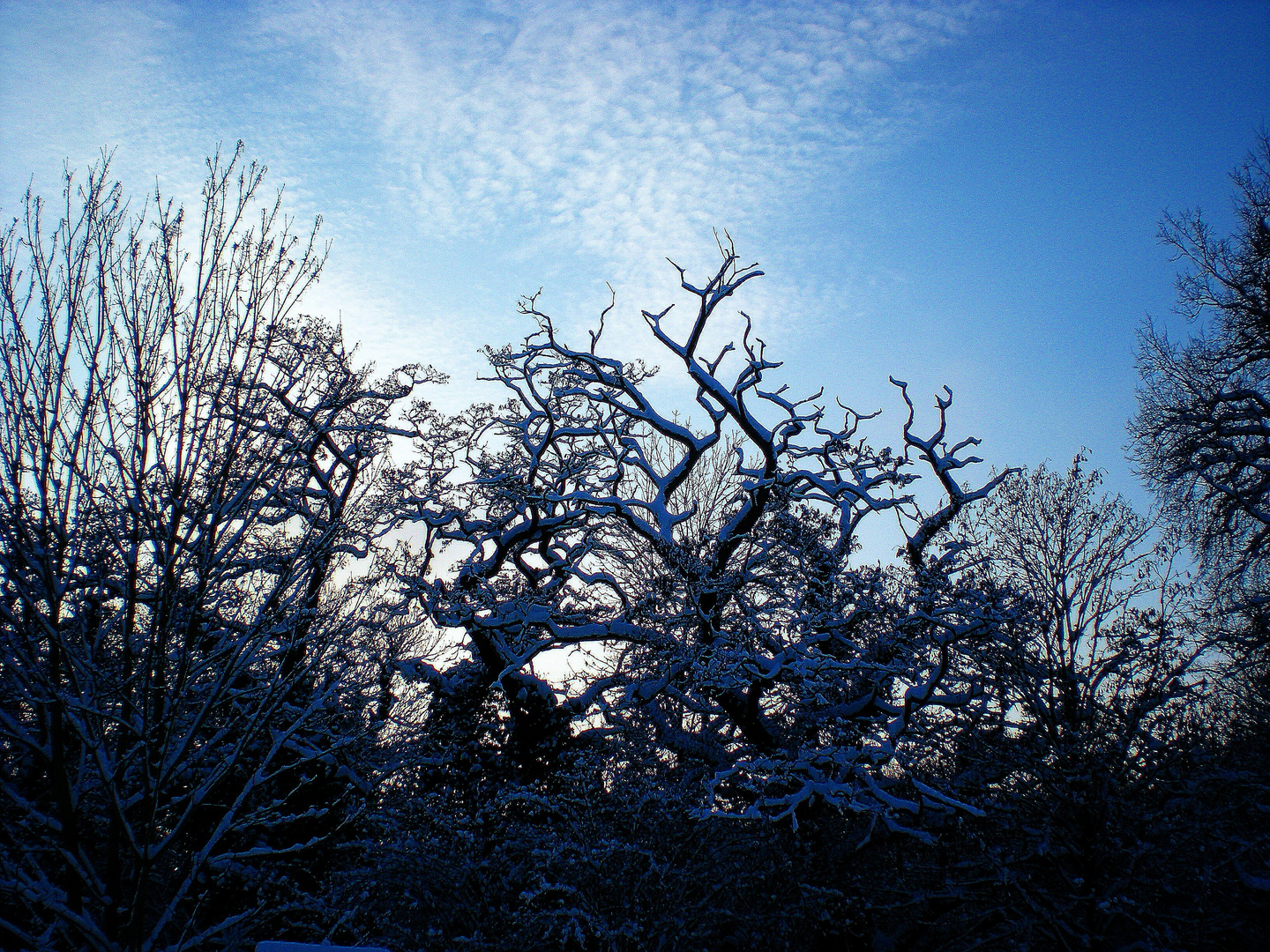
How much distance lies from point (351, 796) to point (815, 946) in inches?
321

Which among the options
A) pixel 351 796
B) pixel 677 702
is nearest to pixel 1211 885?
pixel 677 702

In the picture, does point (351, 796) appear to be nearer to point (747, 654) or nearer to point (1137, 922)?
point (747, 654)

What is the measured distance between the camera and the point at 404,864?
28.6 ft

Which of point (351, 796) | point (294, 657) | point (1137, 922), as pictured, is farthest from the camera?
point (351, 796)

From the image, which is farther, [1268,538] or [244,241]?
[1268,538]

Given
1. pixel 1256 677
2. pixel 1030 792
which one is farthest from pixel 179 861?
pixel 1256 677

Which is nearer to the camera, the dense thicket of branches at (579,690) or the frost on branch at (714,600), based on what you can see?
the dense thicket of branches at (579,690)

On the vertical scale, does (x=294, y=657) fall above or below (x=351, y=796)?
above

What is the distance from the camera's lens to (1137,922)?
677 centimetres

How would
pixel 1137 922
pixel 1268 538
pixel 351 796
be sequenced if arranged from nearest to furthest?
1. pixel 1137 922
2. pixel 1268 538
3. pixel 351 796

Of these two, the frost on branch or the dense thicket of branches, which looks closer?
the dense thicket of branches

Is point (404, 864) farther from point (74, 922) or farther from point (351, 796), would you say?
point (74, 922)

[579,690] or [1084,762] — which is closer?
[1084,762]

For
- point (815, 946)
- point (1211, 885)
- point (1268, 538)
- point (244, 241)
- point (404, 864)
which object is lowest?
point (815, 946)
